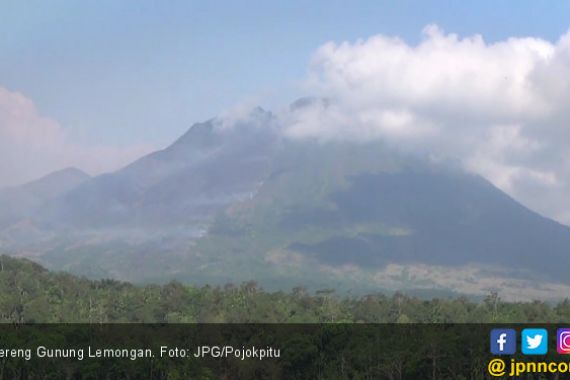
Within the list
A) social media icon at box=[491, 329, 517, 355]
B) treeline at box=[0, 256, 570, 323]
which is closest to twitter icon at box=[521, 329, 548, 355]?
social media icon at box=[491, 329, 517, 355]

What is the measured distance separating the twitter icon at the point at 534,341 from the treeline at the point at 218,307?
57532mm

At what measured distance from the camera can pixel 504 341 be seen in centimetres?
4172

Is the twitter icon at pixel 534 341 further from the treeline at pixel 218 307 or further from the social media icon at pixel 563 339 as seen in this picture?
the treeline at pixel 218 307

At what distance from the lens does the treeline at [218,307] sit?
343 feet

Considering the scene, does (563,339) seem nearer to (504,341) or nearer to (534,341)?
(534,341)

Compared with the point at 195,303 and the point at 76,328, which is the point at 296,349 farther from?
the point at 195,303

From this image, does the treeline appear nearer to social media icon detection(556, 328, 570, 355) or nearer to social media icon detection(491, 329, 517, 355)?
social media icon detection(491, 329, 517, 355)

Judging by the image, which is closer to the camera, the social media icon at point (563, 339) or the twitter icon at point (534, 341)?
the social media icon at point (563, 339)

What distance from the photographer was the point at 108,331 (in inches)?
3036

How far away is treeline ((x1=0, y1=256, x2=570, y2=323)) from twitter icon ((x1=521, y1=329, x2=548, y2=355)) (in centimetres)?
5753

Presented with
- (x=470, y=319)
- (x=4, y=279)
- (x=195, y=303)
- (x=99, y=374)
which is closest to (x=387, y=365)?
(x=99, y=374)

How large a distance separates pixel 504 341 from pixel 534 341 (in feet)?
5.12

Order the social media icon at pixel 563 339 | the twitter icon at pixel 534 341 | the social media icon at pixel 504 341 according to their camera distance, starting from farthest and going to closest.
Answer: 1. the social media icon at pixel 504 341
2. the twitter icon at pixel 534 341
3. the social media icon at pixel 563 339

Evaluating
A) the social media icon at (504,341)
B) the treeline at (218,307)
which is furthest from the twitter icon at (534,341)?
the treeline at (218,307)
